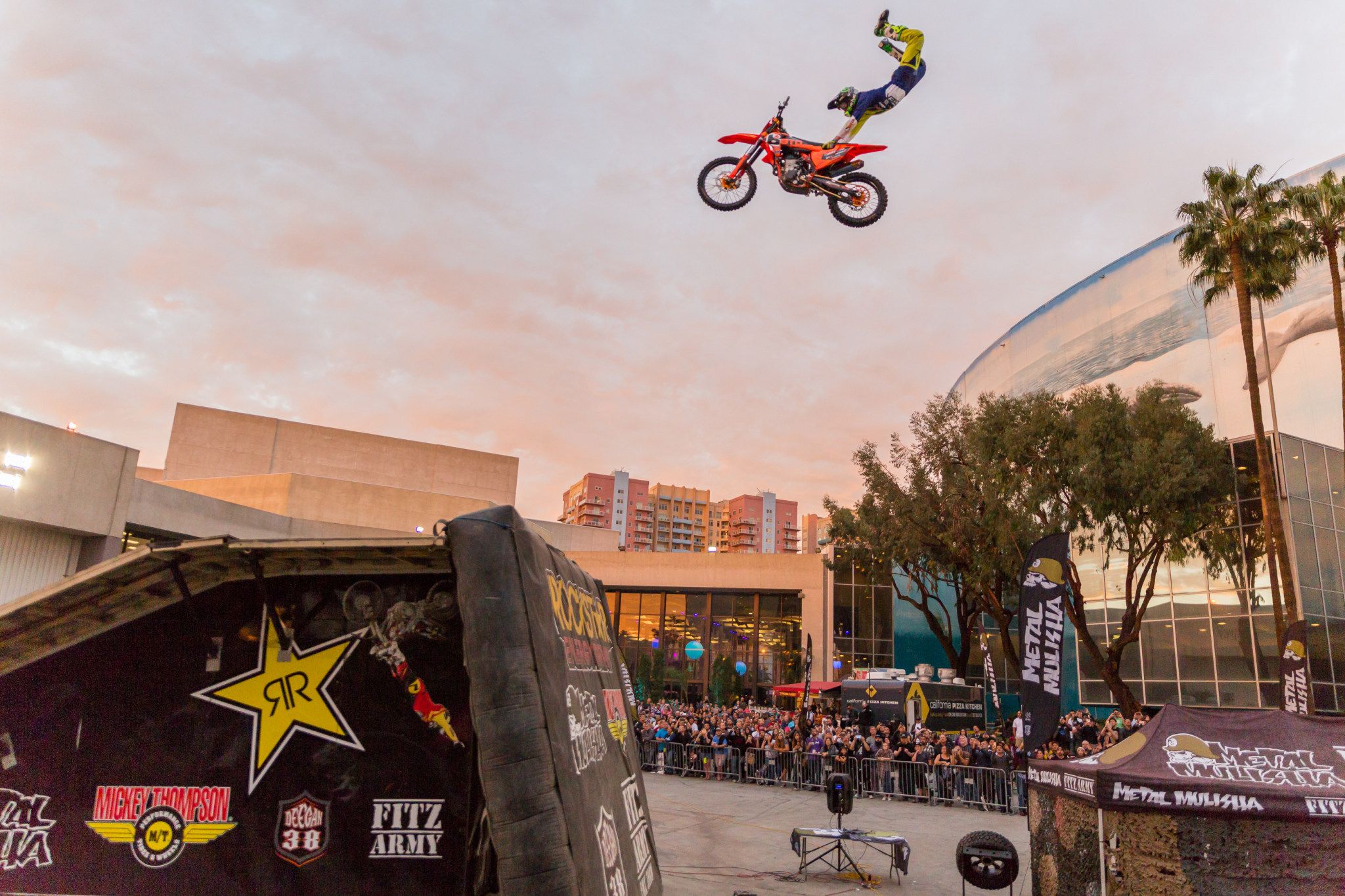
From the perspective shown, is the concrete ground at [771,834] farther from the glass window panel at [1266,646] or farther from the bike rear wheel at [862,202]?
the glass window panel at [1266,646]

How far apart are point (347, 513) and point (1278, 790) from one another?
157 feet

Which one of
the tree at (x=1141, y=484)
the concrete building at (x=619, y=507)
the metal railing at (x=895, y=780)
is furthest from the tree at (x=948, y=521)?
the concrete building at (x=619, y=507)

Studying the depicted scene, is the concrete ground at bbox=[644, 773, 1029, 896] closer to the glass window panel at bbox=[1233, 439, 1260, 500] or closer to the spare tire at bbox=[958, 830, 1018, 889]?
the spare tire at bbox=[958, 830, 1018, 889]

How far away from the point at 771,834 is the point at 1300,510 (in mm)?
26589

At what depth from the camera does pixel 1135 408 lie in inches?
1150

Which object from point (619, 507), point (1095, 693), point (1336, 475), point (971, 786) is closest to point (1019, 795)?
point (971, 786)

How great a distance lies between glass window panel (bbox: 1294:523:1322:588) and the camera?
28719 mm

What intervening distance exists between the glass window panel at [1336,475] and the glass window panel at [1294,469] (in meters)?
1.58

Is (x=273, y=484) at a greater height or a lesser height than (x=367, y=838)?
greater

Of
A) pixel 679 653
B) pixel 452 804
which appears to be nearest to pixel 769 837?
pixel 452 804

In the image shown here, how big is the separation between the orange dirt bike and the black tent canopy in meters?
9.23

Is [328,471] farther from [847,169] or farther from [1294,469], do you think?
[1294,469]

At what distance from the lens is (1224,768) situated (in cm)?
743

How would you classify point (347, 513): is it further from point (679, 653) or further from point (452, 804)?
point (452, 804)
